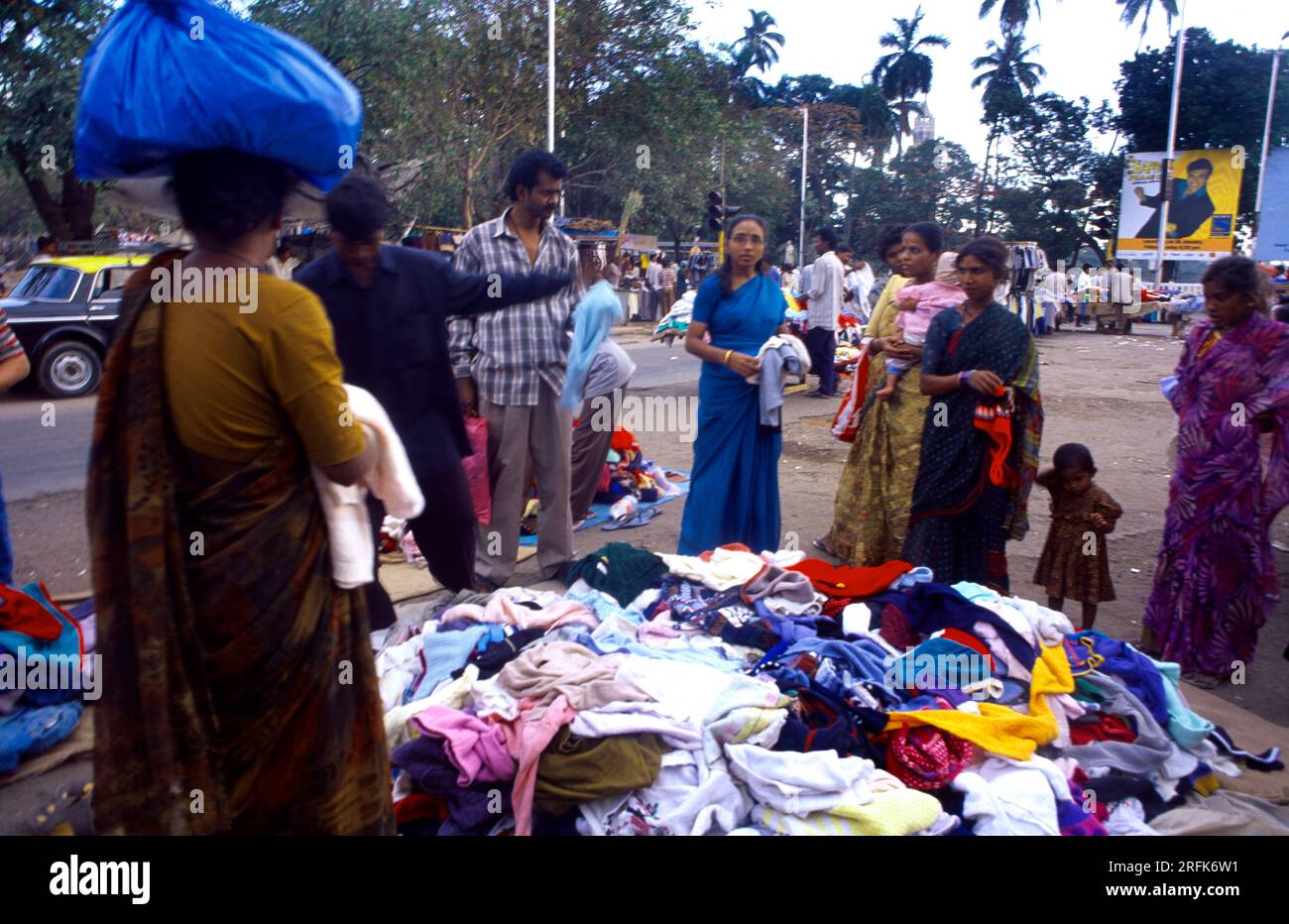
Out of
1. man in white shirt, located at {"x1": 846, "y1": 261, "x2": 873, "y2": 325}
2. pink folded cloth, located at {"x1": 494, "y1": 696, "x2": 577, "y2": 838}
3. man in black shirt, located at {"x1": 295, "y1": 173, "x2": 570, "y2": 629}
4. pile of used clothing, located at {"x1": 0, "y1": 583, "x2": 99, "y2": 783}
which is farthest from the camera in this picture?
man in white shirt, located at {"x1": 846, "y1": 261, "x2": 873, "y2": 325}

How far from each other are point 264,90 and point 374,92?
615 inches

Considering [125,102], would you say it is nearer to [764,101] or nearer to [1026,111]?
[1026,111]

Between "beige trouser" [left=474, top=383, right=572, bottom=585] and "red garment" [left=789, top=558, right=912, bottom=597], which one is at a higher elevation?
"beige trouser" [left=474, top=383, right=572, bottom=585]

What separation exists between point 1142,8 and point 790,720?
4619 cm

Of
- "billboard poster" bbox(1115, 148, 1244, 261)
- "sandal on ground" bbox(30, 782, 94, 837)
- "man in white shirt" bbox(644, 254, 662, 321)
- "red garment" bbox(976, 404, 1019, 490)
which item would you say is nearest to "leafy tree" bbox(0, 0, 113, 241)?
"sandal on ground" bbox(30, 782, 94, 837)

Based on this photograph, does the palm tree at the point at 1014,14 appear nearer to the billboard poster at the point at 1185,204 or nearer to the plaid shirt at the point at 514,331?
the billboard poster at the point at 1185,204

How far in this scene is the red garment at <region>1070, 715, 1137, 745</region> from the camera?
3262mm

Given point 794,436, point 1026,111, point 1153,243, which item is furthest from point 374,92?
point 1026,111

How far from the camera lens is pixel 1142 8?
39406mm

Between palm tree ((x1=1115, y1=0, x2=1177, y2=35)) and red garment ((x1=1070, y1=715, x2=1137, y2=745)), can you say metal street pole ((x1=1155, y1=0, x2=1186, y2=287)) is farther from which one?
red garment ((x1=1070, y1=715, x2=1137, y2=745))

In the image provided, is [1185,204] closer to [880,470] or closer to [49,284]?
[880,470]

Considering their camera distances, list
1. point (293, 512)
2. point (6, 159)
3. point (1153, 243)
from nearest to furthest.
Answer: point (293, 512) < point (6, 159) < point (1153, 243)

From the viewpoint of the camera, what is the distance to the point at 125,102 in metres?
1.72

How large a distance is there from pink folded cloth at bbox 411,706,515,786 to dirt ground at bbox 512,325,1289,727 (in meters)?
2.26
